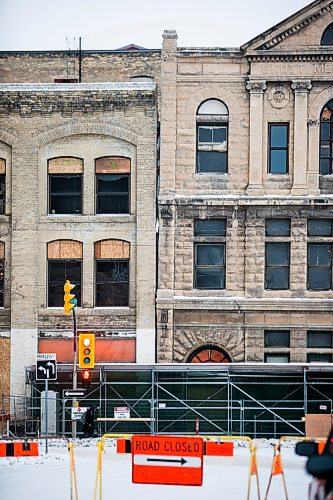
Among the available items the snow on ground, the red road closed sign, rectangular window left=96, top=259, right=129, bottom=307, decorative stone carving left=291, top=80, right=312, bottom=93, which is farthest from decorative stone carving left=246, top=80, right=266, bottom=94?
the red road closed sign

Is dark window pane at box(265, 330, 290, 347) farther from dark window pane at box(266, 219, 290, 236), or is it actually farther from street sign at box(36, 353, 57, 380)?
street sign at box(36, 353, 57, 380)

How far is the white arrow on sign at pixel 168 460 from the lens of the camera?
61.0ft

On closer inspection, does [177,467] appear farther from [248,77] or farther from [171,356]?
[248,77]

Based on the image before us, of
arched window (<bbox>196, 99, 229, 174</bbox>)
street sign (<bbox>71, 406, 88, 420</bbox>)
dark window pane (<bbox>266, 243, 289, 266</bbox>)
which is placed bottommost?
street sign (<bbox>71, 406, 88, 420</bbox>)

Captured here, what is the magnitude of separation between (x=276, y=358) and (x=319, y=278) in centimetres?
316

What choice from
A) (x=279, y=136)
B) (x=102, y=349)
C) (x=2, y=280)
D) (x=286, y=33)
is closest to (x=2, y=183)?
(x=2, y=280)

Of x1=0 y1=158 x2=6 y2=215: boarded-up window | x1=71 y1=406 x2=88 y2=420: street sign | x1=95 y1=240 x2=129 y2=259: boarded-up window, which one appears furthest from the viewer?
x1=0 y1=158 x2=6 y2=215: boarded-up window

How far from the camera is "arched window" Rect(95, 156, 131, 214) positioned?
125 feet

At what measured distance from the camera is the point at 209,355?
3747 cm

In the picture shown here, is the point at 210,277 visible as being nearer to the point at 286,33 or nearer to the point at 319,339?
the point at 319,339

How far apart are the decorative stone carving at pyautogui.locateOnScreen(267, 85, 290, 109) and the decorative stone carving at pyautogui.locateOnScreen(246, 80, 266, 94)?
0.36 metres

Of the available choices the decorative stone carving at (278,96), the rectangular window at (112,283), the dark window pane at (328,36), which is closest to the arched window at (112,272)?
the rectangular window at (112,283)

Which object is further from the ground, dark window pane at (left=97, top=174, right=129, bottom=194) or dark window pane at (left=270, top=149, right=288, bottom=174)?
dark window pane at (left=270, top=149, right=288, bottom=174)

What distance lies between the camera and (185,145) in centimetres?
3784
